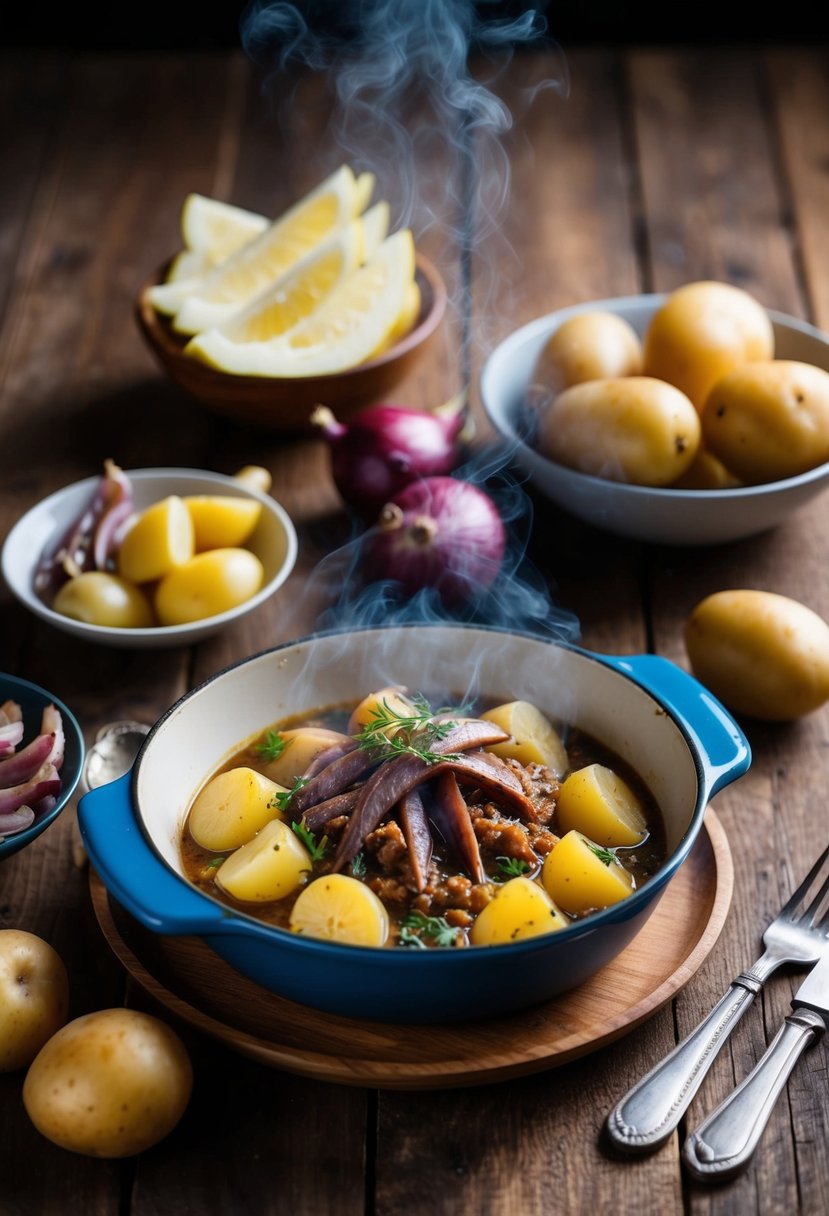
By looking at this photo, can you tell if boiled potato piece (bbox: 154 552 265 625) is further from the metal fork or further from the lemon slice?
the metal fork

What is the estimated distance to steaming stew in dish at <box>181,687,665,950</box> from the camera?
146 centimetres

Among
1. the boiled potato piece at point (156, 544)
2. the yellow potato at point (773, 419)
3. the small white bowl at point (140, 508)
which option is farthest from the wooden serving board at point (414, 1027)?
the yellow potato at point (773, 419)

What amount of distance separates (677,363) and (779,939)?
115 centimetres

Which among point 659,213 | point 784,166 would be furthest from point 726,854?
point 784,166

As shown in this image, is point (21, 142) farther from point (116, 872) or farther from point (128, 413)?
point (116, 872)

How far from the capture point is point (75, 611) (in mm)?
2137

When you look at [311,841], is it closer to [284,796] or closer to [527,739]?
[284,796]

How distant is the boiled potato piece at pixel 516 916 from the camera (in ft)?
4.64

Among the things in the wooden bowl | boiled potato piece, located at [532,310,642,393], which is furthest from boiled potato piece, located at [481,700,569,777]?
the wooden bowl

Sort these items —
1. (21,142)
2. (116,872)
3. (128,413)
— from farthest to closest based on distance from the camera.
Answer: (21,142) → (128,413) → (116,872)

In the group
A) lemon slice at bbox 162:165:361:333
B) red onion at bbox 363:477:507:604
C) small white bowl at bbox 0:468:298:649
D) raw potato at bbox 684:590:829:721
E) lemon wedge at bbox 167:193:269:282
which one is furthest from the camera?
lemon wedge at bbox 167:193:269:282

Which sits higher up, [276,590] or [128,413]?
[276,590]

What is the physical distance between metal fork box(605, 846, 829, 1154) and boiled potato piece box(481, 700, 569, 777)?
1.12 feet

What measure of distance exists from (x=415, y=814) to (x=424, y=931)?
157mm
